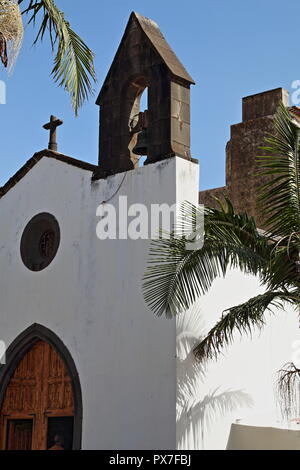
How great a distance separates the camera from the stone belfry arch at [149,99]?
13062mm

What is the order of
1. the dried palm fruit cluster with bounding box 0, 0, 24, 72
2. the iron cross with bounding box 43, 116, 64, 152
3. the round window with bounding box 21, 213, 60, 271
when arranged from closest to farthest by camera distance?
the dried palm fruit cluster with bounding box 0, 0, 24, 72, the round window with bounding box 21, 213, 60, 271, the iron cross with bounding box 43, 116, 64, 152

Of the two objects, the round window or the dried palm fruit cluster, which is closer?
the dried palm fruit cluster

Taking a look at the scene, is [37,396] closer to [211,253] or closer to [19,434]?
[19,434]

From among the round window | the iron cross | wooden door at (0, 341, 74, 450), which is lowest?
wooden door at (0, 341, 74, 450)

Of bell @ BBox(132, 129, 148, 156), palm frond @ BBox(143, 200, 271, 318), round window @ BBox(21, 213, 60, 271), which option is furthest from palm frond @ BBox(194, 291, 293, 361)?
round window @ BBox(21, 213, 60, 271)

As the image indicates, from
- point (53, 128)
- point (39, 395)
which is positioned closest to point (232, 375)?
point (39, 395)

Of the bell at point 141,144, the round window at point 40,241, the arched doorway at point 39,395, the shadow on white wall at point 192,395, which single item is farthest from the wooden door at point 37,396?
the bell at point 141,144

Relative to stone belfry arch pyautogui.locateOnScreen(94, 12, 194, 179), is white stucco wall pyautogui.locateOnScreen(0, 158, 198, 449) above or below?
below

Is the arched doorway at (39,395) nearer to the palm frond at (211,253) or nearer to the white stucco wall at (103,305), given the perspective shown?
the white stucco wall at (103,305)

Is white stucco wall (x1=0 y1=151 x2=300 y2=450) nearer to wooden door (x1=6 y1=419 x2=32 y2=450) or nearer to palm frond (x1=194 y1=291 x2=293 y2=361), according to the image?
palm frond (x1=194 y1=291 x2=293 y2=361)

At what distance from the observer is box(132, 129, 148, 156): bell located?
13408mm

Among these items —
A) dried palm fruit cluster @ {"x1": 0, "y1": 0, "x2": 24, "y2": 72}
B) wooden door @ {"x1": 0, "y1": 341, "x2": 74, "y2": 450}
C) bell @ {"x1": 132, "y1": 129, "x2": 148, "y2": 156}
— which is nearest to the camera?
dried palm fruit cluster @ {"x1": 0, "y1": 0, "x2": 24, "y2": 72}

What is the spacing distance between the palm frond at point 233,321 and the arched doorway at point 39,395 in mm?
2509

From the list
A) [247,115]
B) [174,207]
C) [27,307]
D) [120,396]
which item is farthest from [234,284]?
[247,115]
